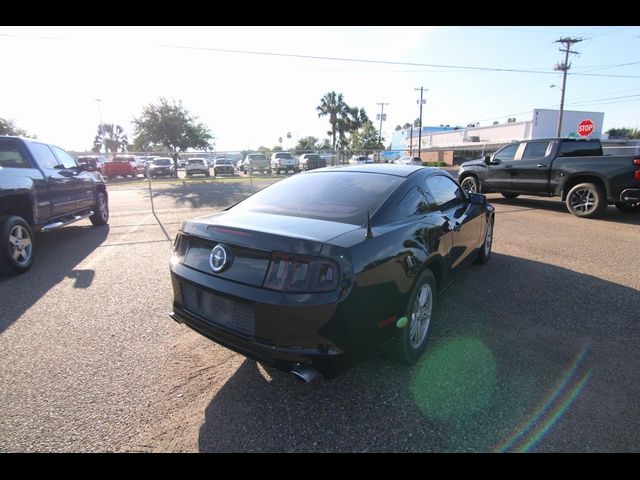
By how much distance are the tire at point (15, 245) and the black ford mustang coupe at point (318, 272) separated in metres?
3.62

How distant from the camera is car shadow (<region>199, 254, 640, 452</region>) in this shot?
2.09 meters

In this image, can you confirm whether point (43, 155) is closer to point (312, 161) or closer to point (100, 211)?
point (100, 211)

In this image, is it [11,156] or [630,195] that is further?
[630,195]

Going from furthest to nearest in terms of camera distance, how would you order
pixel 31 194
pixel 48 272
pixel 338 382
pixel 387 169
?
pixel 31 194 < pixel 48 272 < pixel 387 169 < pixel 338 382

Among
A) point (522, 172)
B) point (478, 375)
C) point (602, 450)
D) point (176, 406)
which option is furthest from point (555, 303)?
point (522, 172)

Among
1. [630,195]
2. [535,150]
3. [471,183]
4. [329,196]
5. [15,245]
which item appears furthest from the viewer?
[471,183]

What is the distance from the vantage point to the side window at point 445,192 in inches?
143

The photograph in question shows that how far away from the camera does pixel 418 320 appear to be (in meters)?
2.83

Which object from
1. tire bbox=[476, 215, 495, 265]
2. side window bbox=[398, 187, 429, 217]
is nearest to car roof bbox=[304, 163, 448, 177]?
side window bbox=[398, 187, 429, 217]

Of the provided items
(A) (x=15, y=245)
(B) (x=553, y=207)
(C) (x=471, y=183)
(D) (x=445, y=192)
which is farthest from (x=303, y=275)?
(C) (x=471, y=183)

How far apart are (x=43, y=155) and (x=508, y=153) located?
11.2m

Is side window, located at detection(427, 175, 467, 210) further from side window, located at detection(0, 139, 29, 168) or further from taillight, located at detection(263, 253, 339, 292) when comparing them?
side window, located at detection(0, 139, 29, 168)

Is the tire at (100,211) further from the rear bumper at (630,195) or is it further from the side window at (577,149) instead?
the rear bumper at (630,195)

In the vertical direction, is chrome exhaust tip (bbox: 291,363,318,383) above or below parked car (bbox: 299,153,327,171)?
below
